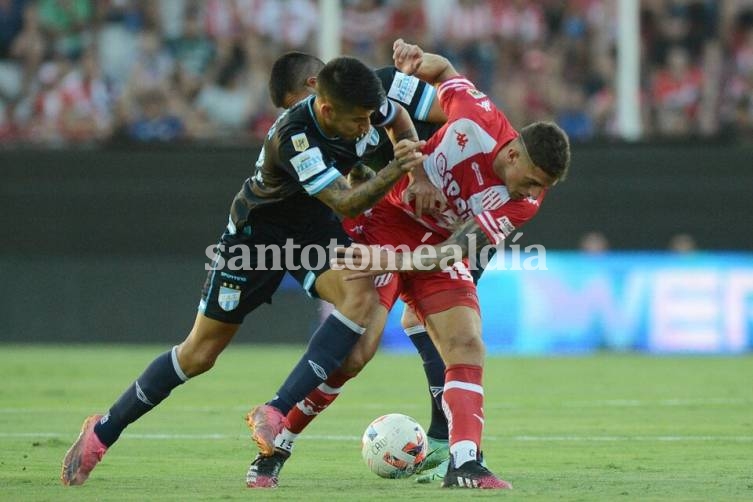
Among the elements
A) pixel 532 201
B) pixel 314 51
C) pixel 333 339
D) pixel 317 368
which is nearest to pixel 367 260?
pixel 333 339

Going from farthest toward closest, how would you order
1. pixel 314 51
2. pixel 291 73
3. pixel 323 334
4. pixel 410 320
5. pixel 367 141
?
1. pixel 314 51
2. pixel 410 320
3. pixel 291 73
4. pixel 367 141
5. pixel 323 334

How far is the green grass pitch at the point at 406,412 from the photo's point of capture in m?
6.64

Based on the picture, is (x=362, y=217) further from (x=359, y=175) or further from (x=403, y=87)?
(x=403, y=87)

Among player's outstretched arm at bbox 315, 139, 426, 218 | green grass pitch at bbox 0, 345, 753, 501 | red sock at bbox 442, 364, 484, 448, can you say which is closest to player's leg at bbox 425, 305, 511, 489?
red sock at bbox 442, 364, 484, 448

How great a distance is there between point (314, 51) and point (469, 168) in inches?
468

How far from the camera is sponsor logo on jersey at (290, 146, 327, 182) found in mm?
6656

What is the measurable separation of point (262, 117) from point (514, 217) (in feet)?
38.0

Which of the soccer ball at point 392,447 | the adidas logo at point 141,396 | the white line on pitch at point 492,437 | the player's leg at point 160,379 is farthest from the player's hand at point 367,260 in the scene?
the white line on pitch at point 492,437

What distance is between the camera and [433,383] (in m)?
7.67

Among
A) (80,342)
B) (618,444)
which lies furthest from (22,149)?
(618,444)

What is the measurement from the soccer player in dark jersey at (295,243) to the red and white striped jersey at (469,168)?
0.86 ft

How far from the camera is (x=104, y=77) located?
729 inches

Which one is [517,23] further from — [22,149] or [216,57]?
[22,149]

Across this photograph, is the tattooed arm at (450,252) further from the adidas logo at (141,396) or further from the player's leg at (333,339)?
the adidas logo at (141,396)
